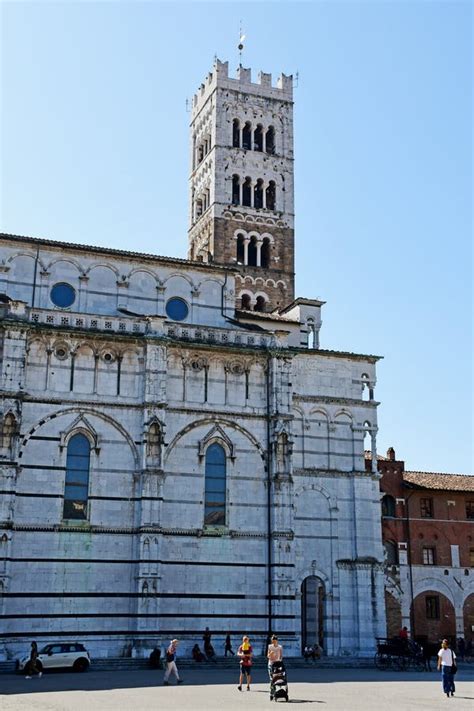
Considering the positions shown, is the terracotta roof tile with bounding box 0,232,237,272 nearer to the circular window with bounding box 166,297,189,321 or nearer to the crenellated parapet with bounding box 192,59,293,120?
the circular window with bounding box 166,297,189,321

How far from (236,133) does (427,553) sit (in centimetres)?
3190

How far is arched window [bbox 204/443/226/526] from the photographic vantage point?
118 feet

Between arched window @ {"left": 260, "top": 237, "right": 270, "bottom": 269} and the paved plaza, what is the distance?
32123 millimetres

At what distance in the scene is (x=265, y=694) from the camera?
77.0 ft

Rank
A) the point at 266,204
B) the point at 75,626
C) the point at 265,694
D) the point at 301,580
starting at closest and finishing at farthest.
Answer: the point at 265,694
the point at 75,626
the point at 301,580
the point at 266,204

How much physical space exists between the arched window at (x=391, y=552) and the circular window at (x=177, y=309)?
17660mm

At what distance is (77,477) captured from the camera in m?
34.6

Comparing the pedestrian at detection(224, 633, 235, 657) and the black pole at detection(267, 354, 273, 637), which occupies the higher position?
the black pole at detection(267, 354, 273, 637)

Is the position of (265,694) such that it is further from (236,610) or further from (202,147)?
(202,147)

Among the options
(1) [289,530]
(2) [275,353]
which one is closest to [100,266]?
(2) [275,353]

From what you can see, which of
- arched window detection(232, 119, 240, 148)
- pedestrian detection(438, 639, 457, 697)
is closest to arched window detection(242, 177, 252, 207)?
arched window detection(232, 119, 240, 148)

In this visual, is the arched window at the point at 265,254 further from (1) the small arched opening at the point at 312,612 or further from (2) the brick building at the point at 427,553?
(1) the small arched opening at the point at 312,612

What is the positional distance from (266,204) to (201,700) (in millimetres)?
42940

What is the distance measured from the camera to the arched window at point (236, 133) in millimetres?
61344
